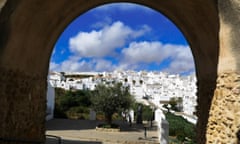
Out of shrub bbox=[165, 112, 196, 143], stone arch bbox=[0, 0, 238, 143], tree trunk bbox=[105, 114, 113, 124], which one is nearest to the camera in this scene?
stone arch bbox=[0, 0, 238, 143]

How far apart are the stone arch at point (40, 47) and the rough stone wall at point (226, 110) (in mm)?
371

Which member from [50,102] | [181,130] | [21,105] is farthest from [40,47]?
[50,102]

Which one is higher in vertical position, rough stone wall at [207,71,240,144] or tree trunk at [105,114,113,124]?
rough stone wall at [207,71,240,144]

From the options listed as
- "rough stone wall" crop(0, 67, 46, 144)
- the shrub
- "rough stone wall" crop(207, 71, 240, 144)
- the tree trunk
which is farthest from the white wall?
"rough stone wall" crop(207, 71, 240, 144)

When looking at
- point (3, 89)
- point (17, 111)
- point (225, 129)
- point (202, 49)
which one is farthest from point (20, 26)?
point (225, 129)

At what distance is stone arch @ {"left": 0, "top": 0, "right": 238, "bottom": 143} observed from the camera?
A: 179 inches

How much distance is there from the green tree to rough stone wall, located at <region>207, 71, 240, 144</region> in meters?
13.5

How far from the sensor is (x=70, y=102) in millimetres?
26188

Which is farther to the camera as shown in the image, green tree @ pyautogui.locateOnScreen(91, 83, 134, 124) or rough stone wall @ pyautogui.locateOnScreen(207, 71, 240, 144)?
green tree @ pyautogui.locateOnScreen(91, 83, 134, 124)

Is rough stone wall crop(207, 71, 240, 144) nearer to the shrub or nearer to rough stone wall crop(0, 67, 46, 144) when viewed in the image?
rough stone wall crop(0, 67, 46, 144)

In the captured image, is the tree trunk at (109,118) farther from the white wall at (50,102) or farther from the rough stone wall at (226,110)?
the rough stone wall at (226,110)

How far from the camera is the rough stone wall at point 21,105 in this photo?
5.04m

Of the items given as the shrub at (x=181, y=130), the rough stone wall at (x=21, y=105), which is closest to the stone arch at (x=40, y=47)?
the rough stone wall at (x=21, y=105)

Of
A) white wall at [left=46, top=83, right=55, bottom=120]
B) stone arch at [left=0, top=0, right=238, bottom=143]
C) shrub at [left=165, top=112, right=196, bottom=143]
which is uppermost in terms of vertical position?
stone arch at [left=0, top=0, right=238, bottom=143]
